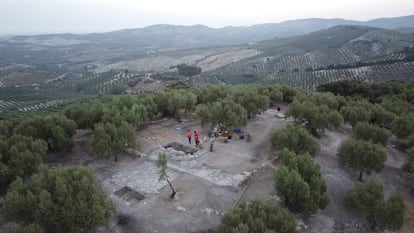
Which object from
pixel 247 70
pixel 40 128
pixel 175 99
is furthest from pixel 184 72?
pixel 40 128

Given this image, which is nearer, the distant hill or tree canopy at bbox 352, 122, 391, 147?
tree canopy at bbox 352, 122, 391, 147

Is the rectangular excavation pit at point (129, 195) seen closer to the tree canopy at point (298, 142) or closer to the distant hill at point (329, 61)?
the tree canopy at point (298, 142)

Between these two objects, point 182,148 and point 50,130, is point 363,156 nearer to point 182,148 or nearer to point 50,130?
point 182,148

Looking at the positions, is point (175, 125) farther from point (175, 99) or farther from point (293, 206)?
point (293, 206)

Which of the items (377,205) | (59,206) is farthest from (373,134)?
(59,206)

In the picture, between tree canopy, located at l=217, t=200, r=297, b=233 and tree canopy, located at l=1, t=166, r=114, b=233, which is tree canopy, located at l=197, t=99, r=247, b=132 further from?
tree canopy, located at l=1, t=166, r=114, b=233

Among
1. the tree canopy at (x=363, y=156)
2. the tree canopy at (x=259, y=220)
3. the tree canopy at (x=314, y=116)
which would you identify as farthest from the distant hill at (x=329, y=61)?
the tree canopy at (x=259, y=220)

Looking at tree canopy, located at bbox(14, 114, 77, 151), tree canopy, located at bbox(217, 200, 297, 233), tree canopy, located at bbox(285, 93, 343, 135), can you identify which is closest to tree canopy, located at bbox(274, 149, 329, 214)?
tree canopy, located at bbox(217, 200, 297, 233)
